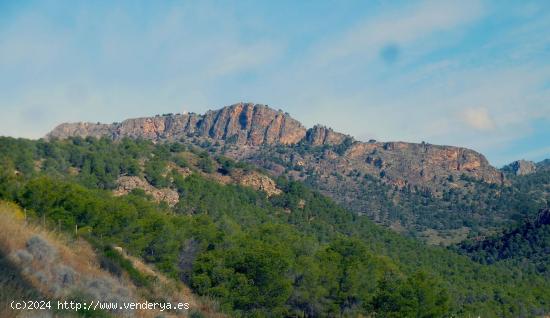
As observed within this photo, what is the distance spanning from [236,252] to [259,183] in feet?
190

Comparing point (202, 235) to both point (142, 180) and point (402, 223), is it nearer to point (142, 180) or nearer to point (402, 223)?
point (142, 180)

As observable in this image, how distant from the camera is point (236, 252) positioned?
33250 millimetres

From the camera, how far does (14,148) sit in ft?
202

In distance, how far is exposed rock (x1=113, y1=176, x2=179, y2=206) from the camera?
6412 cm

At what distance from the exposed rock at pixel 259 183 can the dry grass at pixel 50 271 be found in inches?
2927

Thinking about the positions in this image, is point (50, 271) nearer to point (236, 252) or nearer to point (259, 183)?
point (236, 252)

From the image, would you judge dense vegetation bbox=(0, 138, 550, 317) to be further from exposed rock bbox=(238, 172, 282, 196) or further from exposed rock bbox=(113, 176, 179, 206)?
exposed rock bbox=(238, 172, 282, 196)

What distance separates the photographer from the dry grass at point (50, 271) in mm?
9039

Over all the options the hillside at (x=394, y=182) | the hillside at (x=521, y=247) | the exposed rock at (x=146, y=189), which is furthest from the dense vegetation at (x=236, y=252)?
the hillside at (x=394, y=182)

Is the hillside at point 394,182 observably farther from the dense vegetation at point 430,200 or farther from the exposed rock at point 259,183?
the exposed rock at point 259,183

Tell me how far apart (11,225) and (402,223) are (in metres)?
143

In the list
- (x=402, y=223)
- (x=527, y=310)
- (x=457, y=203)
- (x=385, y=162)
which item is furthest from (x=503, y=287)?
(x=385, y=162)

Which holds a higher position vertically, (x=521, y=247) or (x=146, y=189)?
(x=146, y=189)

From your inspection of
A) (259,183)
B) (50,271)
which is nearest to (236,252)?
(50,271)
